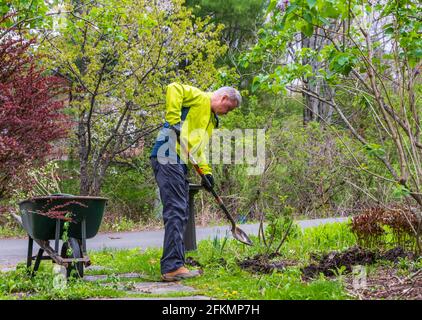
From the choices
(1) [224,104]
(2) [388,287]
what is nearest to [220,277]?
(2) [388,287]

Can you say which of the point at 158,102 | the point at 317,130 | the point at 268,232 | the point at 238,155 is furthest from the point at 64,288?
the point at 317,130

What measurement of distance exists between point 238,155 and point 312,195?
6.06ft

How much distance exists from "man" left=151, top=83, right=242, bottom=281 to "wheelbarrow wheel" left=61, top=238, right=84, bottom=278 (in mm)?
722

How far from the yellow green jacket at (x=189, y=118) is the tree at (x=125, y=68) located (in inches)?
198

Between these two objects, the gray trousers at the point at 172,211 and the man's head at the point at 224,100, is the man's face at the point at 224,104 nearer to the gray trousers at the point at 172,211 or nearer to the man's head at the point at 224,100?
the man's head at the point at 224,100

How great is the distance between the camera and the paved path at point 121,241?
311 inches

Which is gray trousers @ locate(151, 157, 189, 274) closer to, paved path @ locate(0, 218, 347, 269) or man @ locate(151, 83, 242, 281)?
man @ locate(151, 83, 242, 281)

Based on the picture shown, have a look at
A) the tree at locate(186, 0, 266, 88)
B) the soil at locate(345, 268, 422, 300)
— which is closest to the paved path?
the soil at locate(345, 268, 422, 300)

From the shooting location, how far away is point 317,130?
1277cm

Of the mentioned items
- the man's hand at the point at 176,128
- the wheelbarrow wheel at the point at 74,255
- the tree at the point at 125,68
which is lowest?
the wheelbarrow wheel at the point at 74,255

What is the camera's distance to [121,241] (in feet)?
30.8

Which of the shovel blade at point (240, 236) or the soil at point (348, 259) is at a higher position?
the shovel blade at point (240, 236)

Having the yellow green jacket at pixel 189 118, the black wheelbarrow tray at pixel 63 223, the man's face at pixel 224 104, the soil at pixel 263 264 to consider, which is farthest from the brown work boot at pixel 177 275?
the man's face at pixel 224 104

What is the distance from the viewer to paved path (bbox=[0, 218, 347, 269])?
311 inches
